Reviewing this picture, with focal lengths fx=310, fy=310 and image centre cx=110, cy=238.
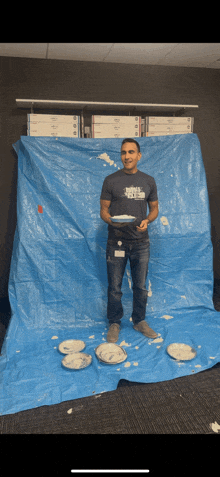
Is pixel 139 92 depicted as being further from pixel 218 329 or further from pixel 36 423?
pixel 36 423

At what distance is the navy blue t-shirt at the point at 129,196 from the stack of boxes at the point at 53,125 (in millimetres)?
720

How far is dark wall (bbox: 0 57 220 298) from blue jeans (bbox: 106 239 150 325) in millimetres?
1056

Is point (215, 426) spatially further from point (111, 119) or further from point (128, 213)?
point (111, 119)

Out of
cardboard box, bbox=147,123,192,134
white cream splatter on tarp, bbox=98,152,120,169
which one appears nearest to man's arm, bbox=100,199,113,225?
white cream splatter on tarp, bbox=98,152,120,169

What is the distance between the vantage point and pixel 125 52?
2.56 m

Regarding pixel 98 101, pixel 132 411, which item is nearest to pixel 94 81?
pixel 98 101

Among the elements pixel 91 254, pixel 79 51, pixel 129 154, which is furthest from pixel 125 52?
pixel 91 254

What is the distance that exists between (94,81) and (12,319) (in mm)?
2135

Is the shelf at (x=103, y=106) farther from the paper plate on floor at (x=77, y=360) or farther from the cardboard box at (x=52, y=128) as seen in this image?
the paper plate on floor at (x=77, y=360)

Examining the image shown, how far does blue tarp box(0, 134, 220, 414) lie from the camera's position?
2.19m

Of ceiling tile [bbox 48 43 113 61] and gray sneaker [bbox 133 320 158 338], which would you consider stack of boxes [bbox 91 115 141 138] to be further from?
gray sneaker [bbox 133 320 158 338]

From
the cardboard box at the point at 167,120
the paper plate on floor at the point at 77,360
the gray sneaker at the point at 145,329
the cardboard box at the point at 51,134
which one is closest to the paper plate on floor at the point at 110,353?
the paper plate on floor at the point at 77,360

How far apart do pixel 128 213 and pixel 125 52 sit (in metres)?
1.44

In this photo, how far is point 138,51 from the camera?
2551 mm
